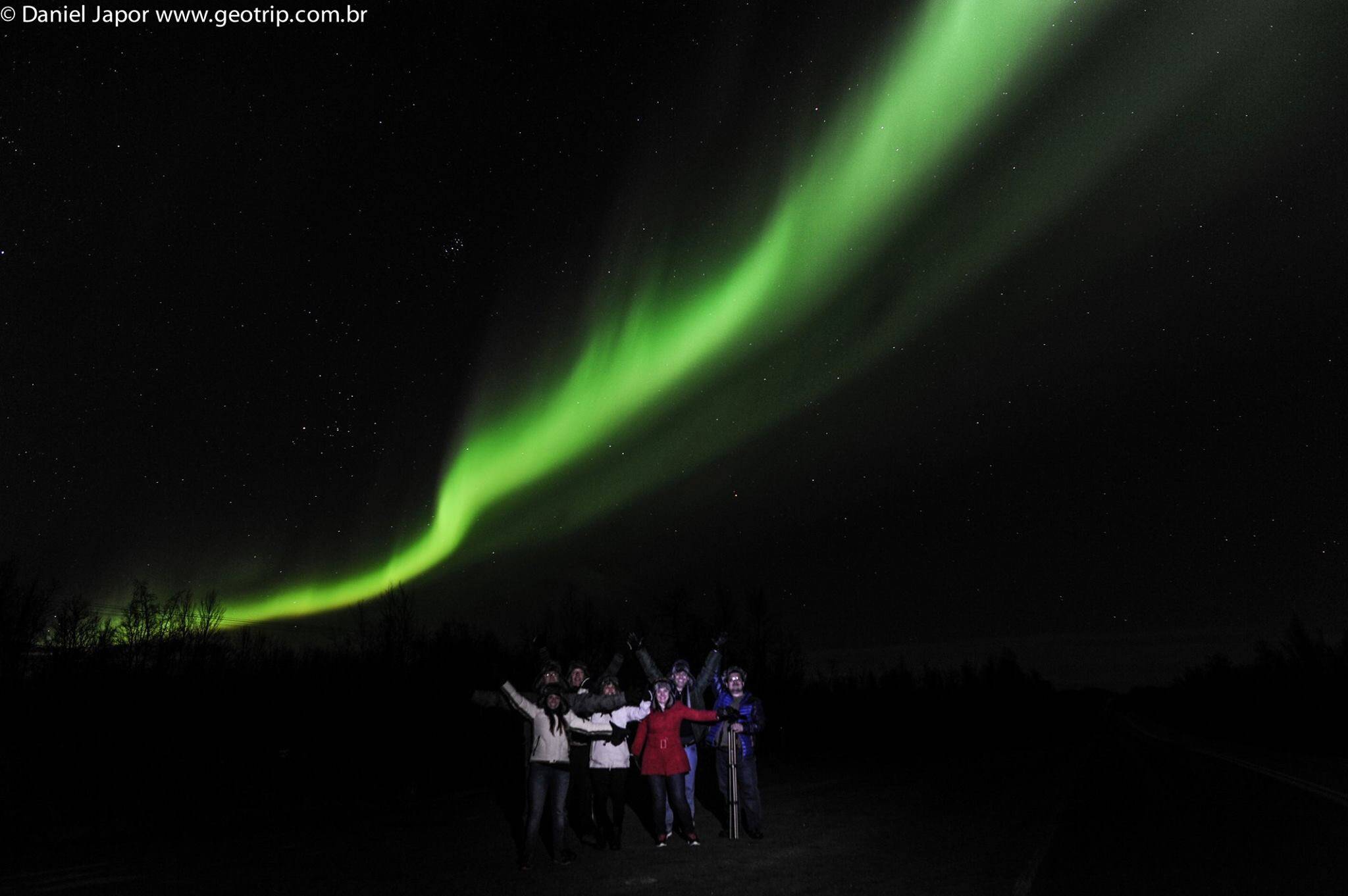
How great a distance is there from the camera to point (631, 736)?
42.5 ft

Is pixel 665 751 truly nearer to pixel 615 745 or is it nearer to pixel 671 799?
pixel 615 745

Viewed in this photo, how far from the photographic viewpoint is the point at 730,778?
12469 millimetres

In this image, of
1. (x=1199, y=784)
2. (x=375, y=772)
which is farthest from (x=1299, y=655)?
(x=375, y=772)

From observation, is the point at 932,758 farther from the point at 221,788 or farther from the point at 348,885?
the point at 348,885

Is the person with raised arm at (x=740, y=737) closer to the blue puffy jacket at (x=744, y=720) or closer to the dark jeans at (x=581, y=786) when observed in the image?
the blue puffy jacket at (x=744, y=720)

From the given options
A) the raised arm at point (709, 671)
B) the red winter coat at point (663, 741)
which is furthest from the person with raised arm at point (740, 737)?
the red winter coat at point (663, 741)

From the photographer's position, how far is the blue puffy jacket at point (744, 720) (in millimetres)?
12227

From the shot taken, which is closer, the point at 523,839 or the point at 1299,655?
the point at 523,839

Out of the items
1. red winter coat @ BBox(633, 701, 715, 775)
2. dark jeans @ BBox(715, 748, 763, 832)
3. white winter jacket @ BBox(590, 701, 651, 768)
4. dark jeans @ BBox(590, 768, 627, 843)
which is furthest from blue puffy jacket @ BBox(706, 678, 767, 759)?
dark jeans @ BBox(590, 768, 627, 843)

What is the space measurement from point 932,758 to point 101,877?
28.5 metres

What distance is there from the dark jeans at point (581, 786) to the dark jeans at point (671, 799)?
1520 millimetres

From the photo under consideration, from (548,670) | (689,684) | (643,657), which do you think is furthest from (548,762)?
(689,684)

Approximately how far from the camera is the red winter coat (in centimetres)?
1159

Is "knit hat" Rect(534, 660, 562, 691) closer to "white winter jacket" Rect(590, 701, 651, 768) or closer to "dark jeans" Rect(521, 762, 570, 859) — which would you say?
"white winter jacket" Rect(590, 701, 651, 768)
